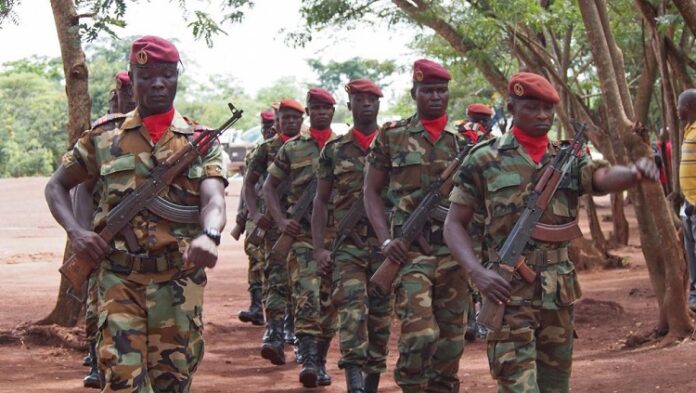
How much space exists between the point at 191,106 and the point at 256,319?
193ft

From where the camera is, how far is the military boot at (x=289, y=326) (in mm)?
11312

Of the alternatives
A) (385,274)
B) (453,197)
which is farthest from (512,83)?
(385,274)

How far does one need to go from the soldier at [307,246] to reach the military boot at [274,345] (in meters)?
0.80

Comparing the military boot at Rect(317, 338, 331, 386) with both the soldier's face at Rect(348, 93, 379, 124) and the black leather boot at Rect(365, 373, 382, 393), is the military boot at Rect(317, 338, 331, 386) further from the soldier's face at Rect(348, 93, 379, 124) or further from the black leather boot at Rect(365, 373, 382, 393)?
the soldier's face at Rect(348, 93, 379, 124)

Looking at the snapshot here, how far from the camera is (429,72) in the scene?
24.4ft

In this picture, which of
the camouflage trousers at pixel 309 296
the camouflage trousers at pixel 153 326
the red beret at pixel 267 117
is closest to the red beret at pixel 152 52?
the camouflage trousers at pixel 153 326

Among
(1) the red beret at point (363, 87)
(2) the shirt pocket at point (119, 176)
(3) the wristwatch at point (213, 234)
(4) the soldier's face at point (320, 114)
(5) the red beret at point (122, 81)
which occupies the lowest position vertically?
(3) the wristwatch at point (213, 234)

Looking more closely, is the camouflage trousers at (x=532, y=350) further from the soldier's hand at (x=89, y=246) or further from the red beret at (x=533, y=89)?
the soldier's hand at (x=89, y=246)

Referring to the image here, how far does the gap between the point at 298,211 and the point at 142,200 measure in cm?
411

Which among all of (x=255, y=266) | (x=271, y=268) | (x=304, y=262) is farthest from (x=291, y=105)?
(x=255, y=266)

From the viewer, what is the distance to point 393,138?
299 inches

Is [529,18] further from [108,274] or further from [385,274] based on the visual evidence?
[108,274]

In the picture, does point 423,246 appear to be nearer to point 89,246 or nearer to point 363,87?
point 363,87

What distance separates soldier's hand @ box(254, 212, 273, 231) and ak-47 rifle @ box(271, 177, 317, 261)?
94cm
